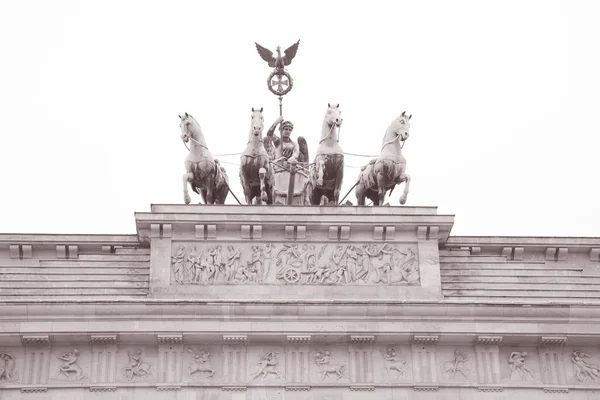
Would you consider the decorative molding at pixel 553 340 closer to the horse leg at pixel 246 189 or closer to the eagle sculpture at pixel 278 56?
the horse leg at pixel 246 189

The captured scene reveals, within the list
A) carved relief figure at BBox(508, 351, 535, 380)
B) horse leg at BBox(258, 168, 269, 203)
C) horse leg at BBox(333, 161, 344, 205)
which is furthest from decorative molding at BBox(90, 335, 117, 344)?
carved relief figure at BBox(508, 351, 535, 380)

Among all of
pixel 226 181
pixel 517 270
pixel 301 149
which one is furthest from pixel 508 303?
pixel 301 149

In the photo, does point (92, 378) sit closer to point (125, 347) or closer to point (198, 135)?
point (125, 347)

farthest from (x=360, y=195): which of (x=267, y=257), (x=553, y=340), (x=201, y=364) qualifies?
(x=201, y=364)

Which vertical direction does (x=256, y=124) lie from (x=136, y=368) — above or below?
above

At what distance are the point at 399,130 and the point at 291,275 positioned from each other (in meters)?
4.04

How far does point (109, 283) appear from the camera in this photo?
94.7 feet

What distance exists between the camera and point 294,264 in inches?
1152

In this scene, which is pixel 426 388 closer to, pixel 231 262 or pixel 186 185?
pixel 231 262

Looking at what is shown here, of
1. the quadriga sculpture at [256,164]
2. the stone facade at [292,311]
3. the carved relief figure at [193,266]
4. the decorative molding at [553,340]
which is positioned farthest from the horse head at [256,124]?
the decorative molding at [553,340]

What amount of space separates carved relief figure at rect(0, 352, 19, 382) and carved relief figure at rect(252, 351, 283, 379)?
448 cm

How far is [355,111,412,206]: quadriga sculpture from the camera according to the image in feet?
101

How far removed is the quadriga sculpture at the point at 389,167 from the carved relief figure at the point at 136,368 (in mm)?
6033

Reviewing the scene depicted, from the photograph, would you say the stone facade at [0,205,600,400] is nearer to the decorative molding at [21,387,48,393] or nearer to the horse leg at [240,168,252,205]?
the decorative molding at [21,387,48,393]
